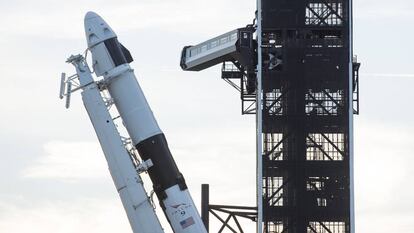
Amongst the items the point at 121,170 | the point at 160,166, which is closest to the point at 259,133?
the point at 160,166

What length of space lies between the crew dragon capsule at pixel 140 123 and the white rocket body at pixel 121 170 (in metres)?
0.78

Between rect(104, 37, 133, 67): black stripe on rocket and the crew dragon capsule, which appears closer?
the crew dragon capsule

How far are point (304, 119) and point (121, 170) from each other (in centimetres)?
1041

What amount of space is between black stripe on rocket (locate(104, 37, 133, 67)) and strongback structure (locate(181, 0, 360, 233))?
6.93m

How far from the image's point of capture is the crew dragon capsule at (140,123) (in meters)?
64.0

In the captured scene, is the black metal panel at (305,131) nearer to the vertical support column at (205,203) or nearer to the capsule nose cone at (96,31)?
the vertical support column at (205,203)

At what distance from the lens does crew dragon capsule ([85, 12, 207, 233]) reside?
64000 millimetres

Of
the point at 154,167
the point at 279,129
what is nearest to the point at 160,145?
the point at 154,167

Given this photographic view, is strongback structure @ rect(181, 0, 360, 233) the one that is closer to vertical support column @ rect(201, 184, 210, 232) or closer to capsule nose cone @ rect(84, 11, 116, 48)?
vertical support column @ rect(201, 184, 210, 232)

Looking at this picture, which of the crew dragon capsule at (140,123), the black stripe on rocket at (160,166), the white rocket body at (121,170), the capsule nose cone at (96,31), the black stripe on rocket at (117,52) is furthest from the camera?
the capsule nose cone at (96,31)

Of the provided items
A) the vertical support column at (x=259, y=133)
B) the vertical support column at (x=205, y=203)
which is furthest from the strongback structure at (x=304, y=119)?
the vertical support column at (x=205, y=203)

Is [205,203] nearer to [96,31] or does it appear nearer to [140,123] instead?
[140,123]

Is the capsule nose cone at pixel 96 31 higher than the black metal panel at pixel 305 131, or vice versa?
the capsule nose cone at pixel 96 31

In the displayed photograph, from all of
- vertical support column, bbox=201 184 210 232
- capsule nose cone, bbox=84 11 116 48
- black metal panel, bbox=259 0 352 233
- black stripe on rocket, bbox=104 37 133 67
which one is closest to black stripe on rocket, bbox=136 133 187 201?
black stripe on rocket, bbox=104 37 133 67
